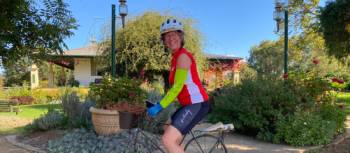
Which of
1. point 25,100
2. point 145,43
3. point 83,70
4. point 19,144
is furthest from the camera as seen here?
point 83,70

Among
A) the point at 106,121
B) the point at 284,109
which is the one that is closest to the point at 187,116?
the point at 106,121

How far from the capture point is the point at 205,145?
4.86m

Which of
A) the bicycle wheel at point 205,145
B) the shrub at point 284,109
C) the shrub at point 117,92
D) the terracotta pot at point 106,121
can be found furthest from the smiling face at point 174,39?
the shrub at point 284,109

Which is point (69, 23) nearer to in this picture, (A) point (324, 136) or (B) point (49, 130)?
(B) point (49, 130)

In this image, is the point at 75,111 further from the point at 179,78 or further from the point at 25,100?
the point at 25,100

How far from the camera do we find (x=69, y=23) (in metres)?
4.25

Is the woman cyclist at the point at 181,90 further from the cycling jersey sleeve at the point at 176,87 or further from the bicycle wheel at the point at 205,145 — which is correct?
the bicycle wheel at the point at 205,145

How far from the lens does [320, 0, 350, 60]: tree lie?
638 cm

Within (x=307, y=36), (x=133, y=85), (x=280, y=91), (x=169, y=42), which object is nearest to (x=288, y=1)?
(x=307, y=36)

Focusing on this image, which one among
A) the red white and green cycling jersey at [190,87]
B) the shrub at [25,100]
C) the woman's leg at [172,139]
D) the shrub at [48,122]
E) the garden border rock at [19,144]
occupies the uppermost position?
the red white and green cycling jersey at [190,87]

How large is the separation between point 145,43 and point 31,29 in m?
9.05

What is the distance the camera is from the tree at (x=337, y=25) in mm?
6379

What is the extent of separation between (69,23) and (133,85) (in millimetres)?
2477

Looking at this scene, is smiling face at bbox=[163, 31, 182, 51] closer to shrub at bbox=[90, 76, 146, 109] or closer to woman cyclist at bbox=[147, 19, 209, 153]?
woman cyclist at bbox=[147, 19, 209, 153]
